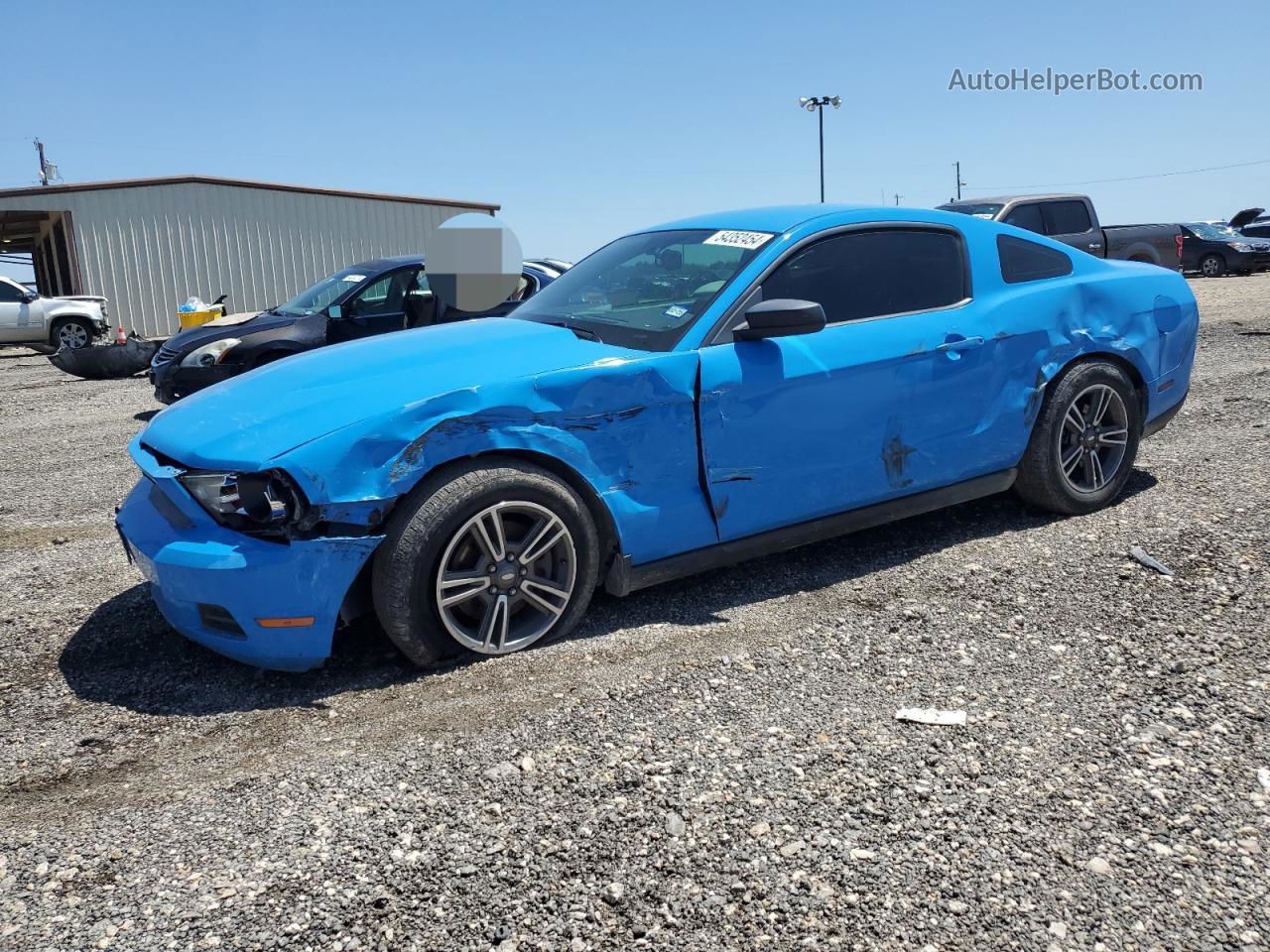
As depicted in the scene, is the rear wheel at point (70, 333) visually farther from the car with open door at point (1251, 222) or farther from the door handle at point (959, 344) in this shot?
the car with open door at point (1251, 222)

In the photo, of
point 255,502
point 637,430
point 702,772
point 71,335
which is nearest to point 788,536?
point 637,430

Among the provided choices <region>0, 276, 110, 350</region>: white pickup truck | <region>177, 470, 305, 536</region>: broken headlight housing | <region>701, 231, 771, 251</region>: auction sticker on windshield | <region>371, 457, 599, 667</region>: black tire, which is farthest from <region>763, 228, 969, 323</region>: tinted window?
<region>0, 276, 110, 350</region>: white pickup truck

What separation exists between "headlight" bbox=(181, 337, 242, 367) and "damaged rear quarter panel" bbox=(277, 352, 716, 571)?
274 inches

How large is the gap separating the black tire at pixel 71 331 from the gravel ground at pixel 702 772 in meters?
17.9

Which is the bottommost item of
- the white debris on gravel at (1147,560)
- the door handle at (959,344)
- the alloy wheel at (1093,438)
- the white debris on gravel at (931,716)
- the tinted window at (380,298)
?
the white debris on gravel at (931,716)

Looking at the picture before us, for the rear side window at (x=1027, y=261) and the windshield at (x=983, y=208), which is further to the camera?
the windshield at (x=983, y=208)

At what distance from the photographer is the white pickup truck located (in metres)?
19.5

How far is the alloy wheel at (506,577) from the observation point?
3.39 meters

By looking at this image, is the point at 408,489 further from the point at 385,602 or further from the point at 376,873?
the point at 376,873

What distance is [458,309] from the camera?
1049cm

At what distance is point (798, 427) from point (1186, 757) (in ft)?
5.77

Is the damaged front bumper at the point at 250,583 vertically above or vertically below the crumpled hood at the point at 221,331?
below

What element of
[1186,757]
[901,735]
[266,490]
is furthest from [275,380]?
[1186,757]

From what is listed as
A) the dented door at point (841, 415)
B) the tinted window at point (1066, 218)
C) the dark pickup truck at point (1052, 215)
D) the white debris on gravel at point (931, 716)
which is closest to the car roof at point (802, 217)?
the dented door at point (841, 415)
